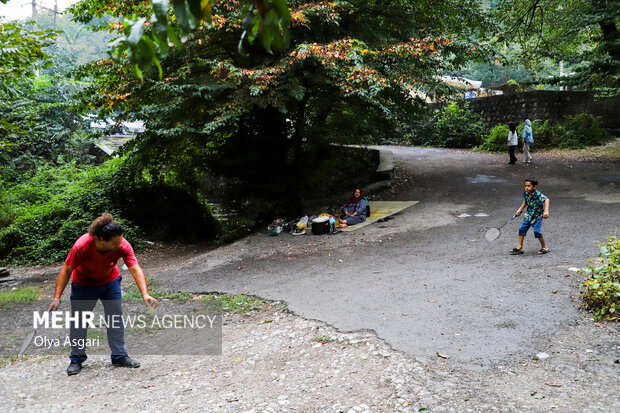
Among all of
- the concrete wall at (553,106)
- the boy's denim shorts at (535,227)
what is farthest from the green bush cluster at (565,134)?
the boy's denim shorts at (535,227)

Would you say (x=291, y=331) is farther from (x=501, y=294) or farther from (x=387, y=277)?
(x=501, y=294)

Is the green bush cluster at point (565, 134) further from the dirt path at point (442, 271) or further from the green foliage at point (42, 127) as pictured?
the green foliage at point (42, 127)

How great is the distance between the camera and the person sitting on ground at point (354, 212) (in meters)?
11.8

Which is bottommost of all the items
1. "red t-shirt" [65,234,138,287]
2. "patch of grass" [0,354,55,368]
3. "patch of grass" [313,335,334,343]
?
"patch of grass" [0,354,55,368]

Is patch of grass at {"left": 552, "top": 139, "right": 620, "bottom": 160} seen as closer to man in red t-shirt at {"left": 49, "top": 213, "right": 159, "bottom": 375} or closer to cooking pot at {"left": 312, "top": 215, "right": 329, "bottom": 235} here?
cooking pot at {"left": 312, "top": 215, "right": 329, "bottom": 235}

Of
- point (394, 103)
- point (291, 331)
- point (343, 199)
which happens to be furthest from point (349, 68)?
point (291, 331)

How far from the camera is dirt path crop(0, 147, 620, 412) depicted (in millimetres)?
4090

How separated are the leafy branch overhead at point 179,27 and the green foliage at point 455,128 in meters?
23.8

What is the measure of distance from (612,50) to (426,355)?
548 inches

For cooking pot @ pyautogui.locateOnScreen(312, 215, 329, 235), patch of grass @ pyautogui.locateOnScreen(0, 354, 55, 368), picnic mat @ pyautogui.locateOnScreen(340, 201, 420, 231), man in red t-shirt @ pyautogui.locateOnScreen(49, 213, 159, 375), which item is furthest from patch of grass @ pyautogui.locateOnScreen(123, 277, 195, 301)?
picnic mat @ pyautogui.locateOnScreen(340, 201, 420, 231)

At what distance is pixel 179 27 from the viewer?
185 cm

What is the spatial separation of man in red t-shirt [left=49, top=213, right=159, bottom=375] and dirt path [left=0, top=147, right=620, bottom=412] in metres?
0.27

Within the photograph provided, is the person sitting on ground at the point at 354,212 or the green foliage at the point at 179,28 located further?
the person sitting on ground at the point at 354,212

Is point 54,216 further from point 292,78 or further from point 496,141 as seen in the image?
point 496,141
